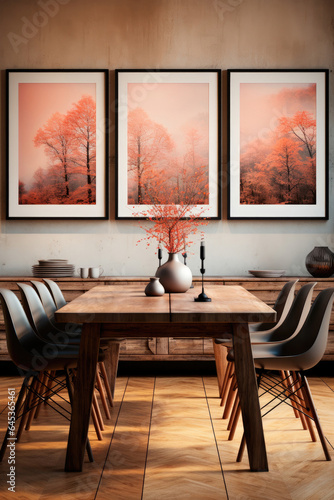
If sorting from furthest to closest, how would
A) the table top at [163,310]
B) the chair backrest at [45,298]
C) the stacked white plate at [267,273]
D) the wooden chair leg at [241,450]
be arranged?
1. the stacked white plate at [267,273]
2. the chair backrest at [45,298]
3. the wooden chair leg at [241,450]
4. the table top at [163,310]

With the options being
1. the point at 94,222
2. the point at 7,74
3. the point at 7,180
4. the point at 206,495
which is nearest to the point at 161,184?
the point at 94,222

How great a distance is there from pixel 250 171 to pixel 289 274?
113 centimetres

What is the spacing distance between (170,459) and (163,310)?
84cm

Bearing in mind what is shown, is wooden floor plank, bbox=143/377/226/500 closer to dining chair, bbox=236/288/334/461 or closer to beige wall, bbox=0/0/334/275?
dining chair, bbox=236/288/334/461

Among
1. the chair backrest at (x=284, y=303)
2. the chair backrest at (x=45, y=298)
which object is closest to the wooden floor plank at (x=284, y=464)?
the chair backrest at (x=284, y=303)

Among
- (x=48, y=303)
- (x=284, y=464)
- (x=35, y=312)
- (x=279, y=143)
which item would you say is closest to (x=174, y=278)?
(x=48, y=303)

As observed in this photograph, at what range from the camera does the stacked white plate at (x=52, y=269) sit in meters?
5.11

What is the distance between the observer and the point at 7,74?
5.42 metres

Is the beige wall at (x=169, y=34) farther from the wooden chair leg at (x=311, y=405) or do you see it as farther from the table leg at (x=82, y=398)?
the table leg at (x=82, y=398)

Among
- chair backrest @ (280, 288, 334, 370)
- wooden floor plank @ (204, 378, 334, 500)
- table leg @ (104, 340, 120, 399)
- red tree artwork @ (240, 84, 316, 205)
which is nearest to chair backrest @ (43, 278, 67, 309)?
table leg @ (104, 340, 120, 399)

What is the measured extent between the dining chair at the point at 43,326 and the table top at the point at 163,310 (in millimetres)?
347

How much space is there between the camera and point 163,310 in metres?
2.90

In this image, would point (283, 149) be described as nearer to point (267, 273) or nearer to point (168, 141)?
point (168, 141)

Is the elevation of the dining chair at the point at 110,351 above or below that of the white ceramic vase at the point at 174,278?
below
